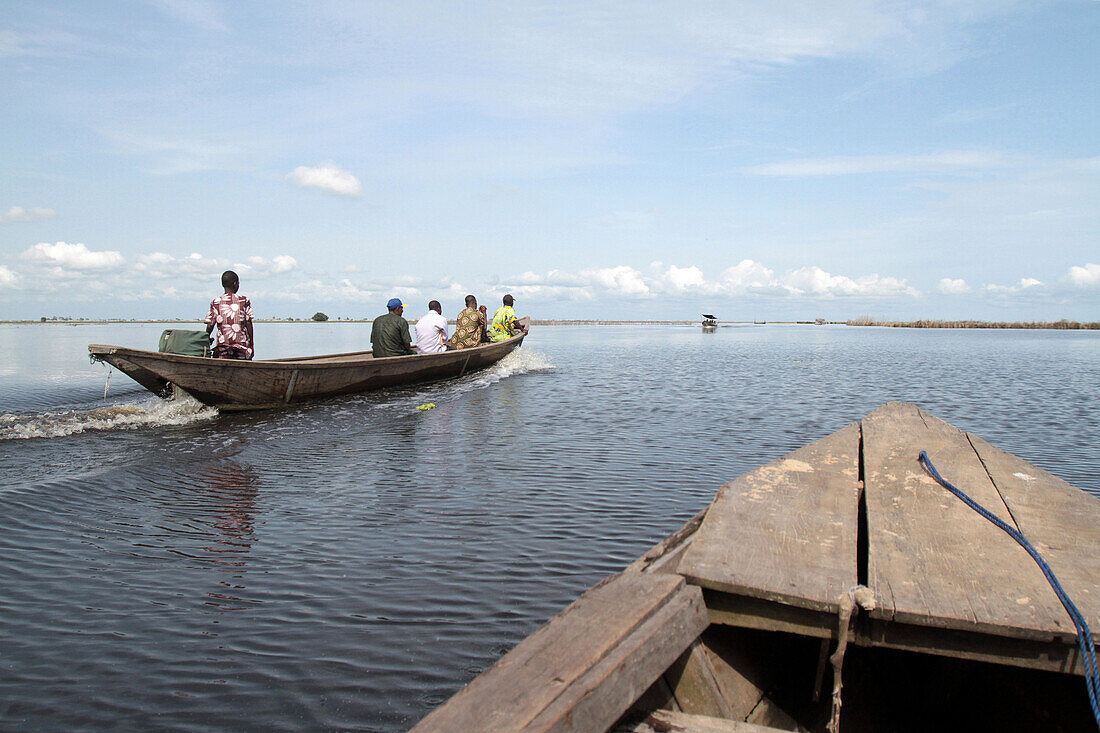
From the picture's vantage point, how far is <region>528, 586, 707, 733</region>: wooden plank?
5.39 feet

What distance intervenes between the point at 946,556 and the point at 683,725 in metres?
1.28

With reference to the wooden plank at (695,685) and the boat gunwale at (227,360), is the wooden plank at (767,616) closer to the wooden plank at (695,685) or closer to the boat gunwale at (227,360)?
the wooden plank at (695,685)

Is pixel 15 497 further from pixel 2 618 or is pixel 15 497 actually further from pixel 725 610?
pixel 725 610

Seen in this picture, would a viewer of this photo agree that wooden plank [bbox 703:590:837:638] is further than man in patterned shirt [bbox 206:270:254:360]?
No

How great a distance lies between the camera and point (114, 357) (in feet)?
31.1

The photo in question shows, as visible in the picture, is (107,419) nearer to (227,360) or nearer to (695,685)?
(227,360)

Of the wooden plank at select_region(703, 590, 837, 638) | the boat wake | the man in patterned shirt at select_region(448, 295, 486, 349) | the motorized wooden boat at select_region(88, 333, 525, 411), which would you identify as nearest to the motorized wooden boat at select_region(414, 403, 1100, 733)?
the wooden plank at select_region(703, 590, 837, 638)

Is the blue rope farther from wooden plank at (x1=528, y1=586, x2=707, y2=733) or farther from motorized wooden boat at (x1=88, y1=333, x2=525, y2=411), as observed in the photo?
motorized wooden boat at (x1=88, y1=333, x2=525, y2=411)

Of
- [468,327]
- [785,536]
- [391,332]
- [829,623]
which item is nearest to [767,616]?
[829,623]

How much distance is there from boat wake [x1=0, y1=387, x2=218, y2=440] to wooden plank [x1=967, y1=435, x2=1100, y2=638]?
36.1 ft

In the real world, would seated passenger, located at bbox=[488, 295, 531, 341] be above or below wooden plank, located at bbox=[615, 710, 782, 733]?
above

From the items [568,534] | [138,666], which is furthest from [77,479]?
[568,534]

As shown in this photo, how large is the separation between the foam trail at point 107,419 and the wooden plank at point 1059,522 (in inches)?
434

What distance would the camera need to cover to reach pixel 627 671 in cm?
184
